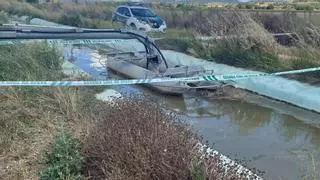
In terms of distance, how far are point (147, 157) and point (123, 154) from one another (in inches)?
12.0

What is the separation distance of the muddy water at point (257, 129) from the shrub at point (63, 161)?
8.77 ft

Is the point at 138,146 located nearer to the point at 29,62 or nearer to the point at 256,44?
the point at 29,62

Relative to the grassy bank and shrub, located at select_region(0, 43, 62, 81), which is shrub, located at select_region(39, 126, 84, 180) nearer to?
shrub, located at select_region(0, 43, 62, 81)

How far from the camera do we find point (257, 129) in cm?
959

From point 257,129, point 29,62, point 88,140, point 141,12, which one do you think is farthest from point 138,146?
point 141,12

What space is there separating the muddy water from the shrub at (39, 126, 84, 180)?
2.67 meters

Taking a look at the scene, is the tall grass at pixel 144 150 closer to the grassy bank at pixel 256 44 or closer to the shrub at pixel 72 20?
the grassy bank at pixel 256 44

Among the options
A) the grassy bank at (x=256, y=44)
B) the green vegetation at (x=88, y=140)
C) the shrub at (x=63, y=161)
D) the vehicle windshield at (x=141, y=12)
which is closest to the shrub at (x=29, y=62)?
the green vegetation at (x=88, y=140)

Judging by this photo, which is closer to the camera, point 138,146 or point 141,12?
point 138,146

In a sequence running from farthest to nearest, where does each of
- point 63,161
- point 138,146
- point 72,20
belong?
point 72,20, point 63,161, point 138,146

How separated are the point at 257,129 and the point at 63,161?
5.34 m

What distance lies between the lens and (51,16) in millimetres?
38750

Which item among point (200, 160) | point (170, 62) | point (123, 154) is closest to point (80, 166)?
point (123, 154)

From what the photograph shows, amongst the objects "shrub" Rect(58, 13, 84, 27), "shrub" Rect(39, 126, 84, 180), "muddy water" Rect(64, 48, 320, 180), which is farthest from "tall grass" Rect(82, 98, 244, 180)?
A: "shrub" Rect(58, 13, 84, 27)
